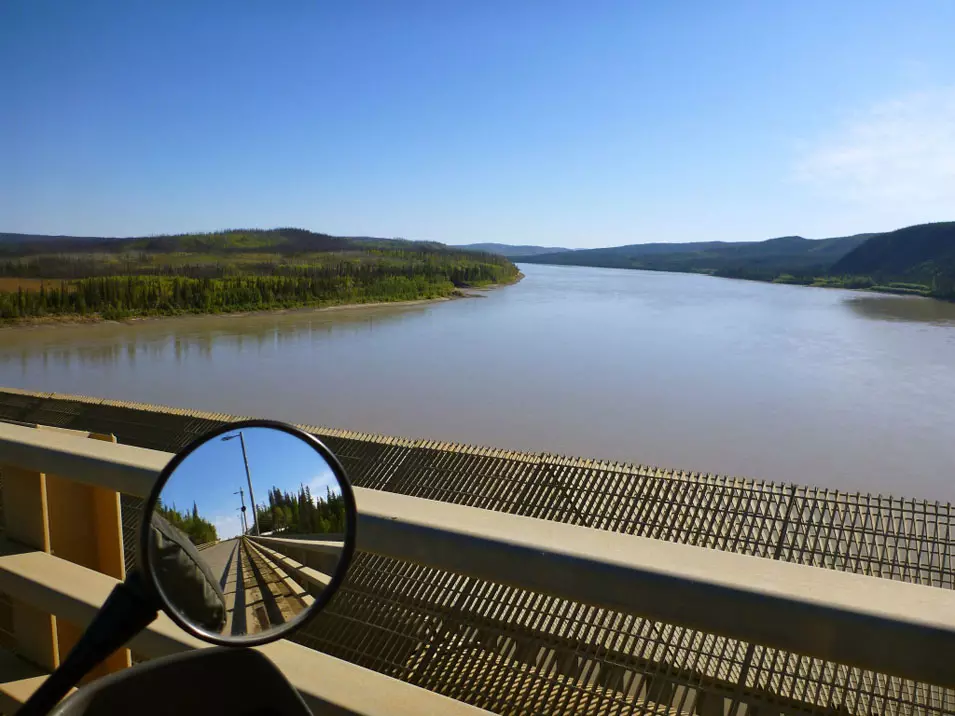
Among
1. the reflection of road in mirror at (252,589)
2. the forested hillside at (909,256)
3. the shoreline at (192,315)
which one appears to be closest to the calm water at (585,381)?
the shoreline at (192,315)

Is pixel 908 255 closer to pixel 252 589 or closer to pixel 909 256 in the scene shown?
pixel 909 256

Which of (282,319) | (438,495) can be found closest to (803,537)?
(438,495)

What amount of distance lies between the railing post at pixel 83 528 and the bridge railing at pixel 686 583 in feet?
2.12

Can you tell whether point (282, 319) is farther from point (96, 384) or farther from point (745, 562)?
point (745, 562)

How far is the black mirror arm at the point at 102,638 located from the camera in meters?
0.65

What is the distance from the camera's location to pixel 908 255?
6556 cm

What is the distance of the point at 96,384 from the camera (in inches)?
711

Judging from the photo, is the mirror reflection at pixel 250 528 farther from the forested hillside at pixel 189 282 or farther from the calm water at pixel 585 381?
the forested hillside at pixel 189 282

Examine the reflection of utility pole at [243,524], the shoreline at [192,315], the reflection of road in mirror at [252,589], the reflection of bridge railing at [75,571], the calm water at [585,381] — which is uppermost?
the reflection of utility pole at [243,524]

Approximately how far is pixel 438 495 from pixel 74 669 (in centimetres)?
526

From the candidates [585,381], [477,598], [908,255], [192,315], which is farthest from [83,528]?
[908,255]

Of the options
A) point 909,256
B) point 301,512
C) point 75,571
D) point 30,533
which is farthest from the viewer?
point 909,256

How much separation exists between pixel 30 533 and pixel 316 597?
944 millimetres

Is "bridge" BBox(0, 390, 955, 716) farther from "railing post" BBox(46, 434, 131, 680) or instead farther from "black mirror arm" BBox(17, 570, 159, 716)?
"black mirror arm" BBox(17, 570, 159, 716)
